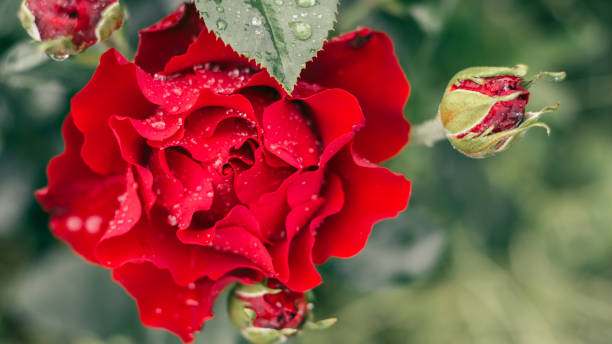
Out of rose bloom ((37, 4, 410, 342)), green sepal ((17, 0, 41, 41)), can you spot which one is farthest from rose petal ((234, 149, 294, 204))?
green sepal ((17, 0, 41, 41))

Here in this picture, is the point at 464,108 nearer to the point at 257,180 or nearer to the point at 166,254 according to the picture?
the point at 257,180

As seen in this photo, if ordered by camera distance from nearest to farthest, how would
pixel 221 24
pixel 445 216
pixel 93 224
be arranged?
pixel 221 24 < pixel 93 224 < pixel 445 216

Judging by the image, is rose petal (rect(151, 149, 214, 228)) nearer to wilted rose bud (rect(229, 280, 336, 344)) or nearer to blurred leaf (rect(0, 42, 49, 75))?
wilted rose bud (rect(229, 280, 336, 344))

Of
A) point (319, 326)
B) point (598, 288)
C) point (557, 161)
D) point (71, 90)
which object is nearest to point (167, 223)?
point (319, 326)

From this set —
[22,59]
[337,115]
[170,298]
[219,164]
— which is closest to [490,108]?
[337,115]

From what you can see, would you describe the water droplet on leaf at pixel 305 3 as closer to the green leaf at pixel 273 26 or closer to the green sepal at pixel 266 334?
the green leaf at pixel 273 26

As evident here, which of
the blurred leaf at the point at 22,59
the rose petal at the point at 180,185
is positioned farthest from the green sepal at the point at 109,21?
the blurred leaf at the point at 22,59
